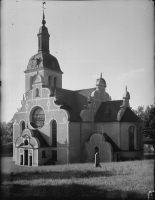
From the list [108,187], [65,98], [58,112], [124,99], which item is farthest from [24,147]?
[108,187]

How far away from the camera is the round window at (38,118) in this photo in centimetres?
3519

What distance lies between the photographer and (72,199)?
545 inches

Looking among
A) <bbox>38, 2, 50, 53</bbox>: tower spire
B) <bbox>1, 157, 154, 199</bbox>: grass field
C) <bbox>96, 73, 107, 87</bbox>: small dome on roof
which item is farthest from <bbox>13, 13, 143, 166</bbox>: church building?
<bbox>1, 157, 154, 199</bbox>: grass field

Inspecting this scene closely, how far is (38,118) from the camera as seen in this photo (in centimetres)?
3547

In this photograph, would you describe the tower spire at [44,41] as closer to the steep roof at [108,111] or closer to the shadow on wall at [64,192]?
the steep roof at [108,111]

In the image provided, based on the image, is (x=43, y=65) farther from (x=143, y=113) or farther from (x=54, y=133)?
(x=143, y=113)

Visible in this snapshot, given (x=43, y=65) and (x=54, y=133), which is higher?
(x=43, y=65)

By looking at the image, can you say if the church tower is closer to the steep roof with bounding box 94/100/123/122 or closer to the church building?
the church building

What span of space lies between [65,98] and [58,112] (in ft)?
10.5

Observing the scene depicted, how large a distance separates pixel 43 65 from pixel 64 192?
26.6 meters

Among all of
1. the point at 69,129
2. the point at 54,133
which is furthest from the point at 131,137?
the point at 54,133

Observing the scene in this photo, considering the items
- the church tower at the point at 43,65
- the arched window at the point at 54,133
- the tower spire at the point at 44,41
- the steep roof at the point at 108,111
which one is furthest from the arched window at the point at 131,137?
the tower spire at the point at 44,41

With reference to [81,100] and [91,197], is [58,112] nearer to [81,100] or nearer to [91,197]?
[81,100]

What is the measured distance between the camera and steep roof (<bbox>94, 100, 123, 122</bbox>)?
115ft
